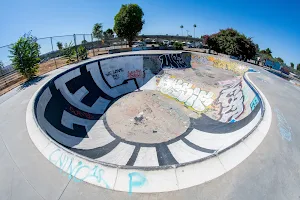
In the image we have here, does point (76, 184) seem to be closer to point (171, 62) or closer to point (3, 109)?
point (3, 109)

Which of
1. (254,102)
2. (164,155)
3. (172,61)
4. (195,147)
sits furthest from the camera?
(172,61)

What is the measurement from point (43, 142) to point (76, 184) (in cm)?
345

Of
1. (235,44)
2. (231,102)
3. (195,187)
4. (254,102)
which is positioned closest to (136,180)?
(195,187)

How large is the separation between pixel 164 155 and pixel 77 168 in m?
7.33

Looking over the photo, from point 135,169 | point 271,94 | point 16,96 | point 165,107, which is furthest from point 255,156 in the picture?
point 16,96

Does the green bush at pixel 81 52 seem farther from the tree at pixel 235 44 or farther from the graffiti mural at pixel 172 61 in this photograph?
the tree at pixel 235 44

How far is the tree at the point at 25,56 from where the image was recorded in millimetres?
16547

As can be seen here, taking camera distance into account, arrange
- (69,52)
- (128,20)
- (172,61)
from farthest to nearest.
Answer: (128,20)
(172,61)
(69,52)

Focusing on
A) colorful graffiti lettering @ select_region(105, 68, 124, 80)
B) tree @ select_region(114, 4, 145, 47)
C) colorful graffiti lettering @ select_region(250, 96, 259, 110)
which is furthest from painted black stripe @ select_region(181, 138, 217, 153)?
tree @ select_region(114, 4, 145, 47)

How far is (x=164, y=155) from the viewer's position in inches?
487

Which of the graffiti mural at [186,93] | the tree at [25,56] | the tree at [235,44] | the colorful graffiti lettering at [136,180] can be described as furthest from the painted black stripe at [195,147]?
the tree at [235,44]

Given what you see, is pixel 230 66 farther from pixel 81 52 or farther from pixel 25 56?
pixel 25 56

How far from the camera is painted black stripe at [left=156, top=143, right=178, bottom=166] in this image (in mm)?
11672

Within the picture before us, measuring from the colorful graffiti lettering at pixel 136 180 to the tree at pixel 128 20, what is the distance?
3502cm
